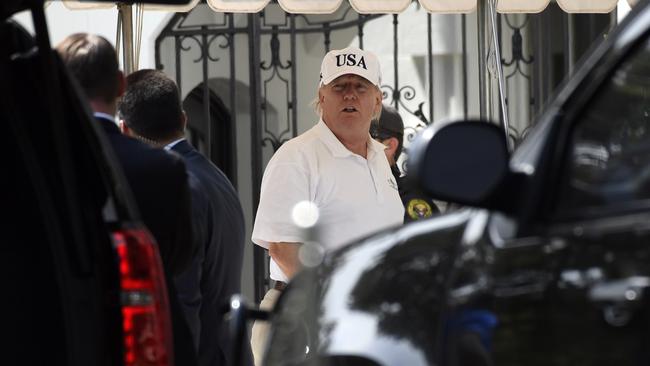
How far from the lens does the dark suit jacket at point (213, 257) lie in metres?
5.57

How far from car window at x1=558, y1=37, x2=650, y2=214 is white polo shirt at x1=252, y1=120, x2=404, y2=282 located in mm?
3280

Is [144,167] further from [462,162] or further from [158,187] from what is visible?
[462,162]

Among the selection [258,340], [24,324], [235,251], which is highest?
[24,324]

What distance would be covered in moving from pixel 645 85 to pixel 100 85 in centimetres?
181

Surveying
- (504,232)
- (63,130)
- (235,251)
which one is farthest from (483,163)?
(235,251)

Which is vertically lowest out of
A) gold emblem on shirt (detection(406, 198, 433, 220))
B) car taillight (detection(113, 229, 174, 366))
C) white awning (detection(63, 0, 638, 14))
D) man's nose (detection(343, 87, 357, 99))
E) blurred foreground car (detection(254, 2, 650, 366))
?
gold emblem on shirt (detection(406, 198, 433, 220))

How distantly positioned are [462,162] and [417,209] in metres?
3.95

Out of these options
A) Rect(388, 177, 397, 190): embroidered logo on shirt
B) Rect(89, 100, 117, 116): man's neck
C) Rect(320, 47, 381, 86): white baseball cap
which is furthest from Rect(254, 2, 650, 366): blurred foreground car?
Rect(320, 47, 381, 86): white baseball cap

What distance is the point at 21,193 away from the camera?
3242 millimetres

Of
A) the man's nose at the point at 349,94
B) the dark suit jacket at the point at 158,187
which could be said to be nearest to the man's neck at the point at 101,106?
the dark suit jacket at the point at 158,187

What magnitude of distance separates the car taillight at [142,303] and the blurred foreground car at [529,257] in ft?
1.38

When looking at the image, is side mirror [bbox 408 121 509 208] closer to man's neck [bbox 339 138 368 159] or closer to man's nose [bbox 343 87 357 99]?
man's neck [bbox 339 138 368 159]

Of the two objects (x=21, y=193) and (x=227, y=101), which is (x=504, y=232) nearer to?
(x=21, y=193)

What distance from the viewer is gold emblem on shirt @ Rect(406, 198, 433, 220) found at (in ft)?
21.7
